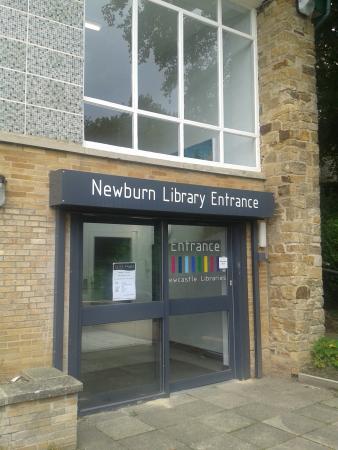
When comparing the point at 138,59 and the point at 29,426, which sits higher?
the point at 138,59

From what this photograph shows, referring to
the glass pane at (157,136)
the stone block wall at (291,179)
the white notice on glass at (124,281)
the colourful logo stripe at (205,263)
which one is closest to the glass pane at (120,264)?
the white notice on glass at (124,281)

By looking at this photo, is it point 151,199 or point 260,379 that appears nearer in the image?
point 151,199

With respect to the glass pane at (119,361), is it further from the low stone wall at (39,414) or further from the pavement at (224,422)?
the low stone wall at (39,414)

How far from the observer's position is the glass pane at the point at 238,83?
7.44 m

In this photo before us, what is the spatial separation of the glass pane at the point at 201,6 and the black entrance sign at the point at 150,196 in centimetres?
293

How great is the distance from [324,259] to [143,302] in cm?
511

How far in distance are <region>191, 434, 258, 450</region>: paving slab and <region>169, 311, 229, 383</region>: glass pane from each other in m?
1.64

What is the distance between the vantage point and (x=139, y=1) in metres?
6.41

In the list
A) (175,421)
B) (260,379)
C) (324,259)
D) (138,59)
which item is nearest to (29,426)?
(175,421)

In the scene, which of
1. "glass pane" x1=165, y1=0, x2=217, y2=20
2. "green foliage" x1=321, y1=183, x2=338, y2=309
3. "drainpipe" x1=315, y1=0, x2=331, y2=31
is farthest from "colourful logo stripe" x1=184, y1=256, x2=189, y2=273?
"drainpipe" x1=315, y1=0, x2=331, y2=31

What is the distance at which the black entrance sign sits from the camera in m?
4.92

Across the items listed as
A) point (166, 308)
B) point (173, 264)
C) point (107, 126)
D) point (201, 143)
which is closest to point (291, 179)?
point (201, 143)

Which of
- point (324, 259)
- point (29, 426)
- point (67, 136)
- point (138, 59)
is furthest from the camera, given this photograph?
point (324, 259)

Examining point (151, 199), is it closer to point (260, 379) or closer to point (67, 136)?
point (67, 136)
